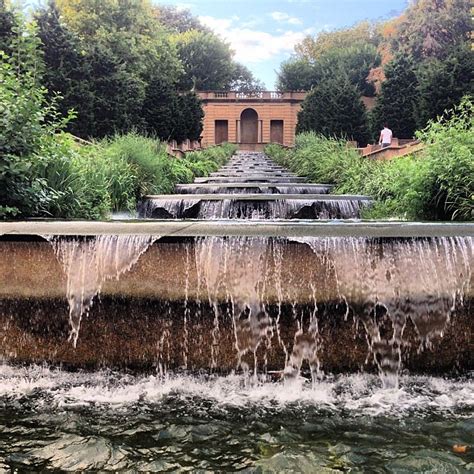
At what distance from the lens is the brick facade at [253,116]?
2183 inches

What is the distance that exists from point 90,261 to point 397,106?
2419 cm

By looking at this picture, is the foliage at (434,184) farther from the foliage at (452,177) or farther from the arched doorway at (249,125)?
the arched doorway at (249,125)

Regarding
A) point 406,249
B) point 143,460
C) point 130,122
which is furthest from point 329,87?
point 143,460

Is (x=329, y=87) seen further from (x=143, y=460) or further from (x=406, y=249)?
(x=143, y=460)

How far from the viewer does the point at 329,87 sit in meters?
27.4

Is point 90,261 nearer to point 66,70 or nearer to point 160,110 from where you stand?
point 66,70

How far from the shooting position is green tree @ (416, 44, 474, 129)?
21.6m

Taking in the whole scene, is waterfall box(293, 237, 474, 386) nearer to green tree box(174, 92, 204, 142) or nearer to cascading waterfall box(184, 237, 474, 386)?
cascading waterfall box(184, 237, 474, 386)

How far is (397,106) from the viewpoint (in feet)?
86.4

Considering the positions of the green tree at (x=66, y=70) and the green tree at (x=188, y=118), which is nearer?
the green tree at (x=66, y=70)

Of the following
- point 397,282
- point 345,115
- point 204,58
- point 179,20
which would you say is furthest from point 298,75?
point 397,282

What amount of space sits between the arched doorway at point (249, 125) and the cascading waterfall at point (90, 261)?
5420cm

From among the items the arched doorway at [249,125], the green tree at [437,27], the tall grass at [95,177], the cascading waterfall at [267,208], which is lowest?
the cascading waterfall at [267,208]

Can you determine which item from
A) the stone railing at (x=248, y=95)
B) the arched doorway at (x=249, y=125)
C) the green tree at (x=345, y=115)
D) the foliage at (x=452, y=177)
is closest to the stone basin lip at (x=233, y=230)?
the foliage at (x=452, y=177)
